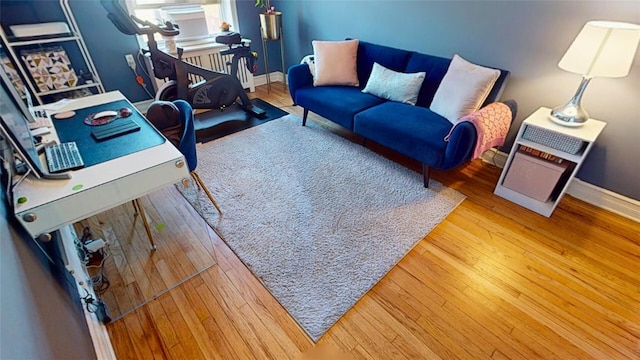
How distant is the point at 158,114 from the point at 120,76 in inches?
78.0

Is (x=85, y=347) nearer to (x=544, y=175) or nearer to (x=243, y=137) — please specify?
(x=243, y=137)

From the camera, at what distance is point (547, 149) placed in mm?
1962

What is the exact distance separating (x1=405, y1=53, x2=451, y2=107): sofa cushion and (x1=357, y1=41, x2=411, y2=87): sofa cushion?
0.29ft

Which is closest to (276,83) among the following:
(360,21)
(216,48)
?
(216,48)

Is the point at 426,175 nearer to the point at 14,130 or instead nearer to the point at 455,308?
the point at 455,308

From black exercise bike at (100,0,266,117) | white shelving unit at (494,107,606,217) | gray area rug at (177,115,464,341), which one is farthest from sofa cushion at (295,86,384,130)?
white shelving unit at (494,107,606,217)

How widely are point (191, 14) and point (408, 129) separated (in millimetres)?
2871

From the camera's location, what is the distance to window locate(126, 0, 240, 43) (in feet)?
10.6

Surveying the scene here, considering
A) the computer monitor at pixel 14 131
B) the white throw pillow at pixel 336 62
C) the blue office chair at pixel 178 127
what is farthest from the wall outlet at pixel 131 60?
the computer monitor at pixel 14 131

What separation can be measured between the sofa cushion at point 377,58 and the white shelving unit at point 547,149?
1.20m

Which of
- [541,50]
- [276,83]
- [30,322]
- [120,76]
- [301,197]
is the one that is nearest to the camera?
[30,322]

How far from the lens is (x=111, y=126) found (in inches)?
60.3

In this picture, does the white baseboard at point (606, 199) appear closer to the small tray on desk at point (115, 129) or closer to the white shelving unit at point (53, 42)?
the small tray on desk at point (115, 129)

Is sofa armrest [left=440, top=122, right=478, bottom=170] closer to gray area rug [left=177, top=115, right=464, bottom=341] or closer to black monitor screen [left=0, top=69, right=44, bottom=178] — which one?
gray area rug [left=177, top=115, right=464, bottom=341]
